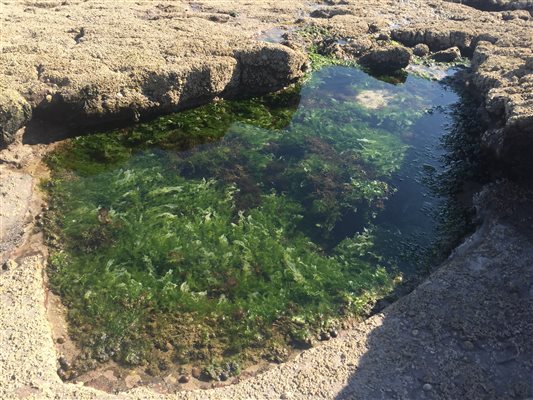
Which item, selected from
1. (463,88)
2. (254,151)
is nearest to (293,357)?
(254,151)

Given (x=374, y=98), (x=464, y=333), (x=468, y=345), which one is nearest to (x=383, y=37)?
(x=374, y=98)

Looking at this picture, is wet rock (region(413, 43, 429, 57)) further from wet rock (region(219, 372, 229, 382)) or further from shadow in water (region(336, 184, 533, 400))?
wet rock (region(219, 372, 229, 382))

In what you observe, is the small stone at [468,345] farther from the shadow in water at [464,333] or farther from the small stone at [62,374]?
the small stone at [62,374]

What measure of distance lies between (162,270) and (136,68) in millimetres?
8269

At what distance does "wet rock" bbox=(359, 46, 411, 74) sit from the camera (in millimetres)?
22531

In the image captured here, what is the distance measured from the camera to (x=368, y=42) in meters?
24.0

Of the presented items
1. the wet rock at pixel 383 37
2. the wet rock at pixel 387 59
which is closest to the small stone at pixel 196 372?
the wet rock at pixel 387 59

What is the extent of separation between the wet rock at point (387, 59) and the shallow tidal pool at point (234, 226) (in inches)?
176

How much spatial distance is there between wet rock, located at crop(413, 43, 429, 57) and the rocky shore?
713mm

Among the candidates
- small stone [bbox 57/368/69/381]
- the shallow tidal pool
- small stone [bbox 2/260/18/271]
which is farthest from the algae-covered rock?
small stone [bbox 57/368/69/381]

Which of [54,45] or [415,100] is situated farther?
[415,100]

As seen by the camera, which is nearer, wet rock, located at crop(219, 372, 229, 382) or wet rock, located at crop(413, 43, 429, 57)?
wet rock, located at crop(219, 372, 229, 382)

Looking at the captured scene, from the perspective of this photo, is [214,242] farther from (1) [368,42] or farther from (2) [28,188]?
(1) [368,42]

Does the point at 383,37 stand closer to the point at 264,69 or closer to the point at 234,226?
the point at 264,69
